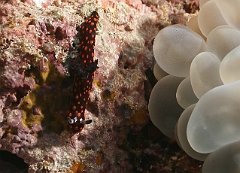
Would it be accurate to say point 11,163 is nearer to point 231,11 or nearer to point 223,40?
point 223,40

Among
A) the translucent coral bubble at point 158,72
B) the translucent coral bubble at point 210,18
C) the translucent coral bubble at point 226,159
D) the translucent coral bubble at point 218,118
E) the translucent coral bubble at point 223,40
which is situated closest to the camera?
the translucent coral bubble at point 218,118

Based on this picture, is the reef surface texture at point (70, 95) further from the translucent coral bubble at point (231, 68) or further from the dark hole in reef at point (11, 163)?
the translucent coral bubble at point (231, 68)

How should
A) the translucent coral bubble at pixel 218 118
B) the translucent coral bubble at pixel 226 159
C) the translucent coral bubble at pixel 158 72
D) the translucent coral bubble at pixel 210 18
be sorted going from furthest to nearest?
the translucent coral bubble at pixel 158 72, the translucent coral bubble at pixel 210 18, the translucent coral bubble at pixel 226 159, the translucent coral bubble at pixel 218 118

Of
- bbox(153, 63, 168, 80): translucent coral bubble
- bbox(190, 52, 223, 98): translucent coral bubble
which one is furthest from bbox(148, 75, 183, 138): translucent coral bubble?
bbox(190, 52, 223, 98): translucent coral bubble

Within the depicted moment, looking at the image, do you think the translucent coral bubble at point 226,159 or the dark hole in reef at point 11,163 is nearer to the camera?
the translucent coral bubble at point 226,159

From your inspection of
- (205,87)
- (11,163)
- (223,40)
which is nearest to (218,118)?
(205,87)

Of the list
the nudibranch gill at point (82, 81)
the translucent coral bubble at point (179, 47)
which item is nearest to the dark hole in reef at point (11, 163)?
the nudibranch gill at point (82, 81)

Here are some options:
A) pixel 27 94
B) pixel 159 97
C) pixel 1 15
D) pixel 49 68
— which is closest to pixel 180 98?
pixel 159 97
